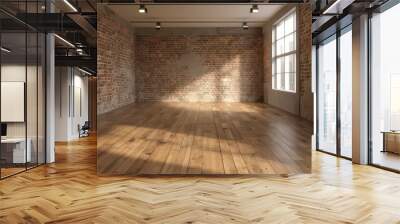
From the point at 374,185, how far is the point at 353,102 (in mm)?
2484

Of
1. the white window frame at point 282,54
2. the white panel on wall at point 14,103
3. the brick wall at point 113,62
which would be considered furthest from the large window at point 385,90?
the white panel on wall at point 14,103

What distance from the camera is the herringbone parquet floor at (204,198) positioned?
14.5 feet

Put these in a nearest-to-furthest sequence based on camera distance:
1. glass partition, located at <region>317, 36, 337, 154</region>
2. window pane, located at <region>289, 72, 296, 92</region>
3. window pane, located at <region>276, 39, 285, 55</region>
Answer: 1. window pane, located at <region>289, 72, 296, 92</region>
2. window pane, located at <region>276, 39, 285, 55</region>
3. glass partition, located at <region>317, 36, 337, 154</region>

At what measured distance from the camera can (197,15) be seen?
4992 mm

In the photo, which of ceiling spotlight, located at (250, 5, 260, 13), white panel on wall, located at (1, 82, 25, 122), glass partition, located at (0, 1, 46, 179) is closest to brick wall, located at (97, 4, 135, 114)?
ceiling spotlight, located at (250, 5, 260, 13)

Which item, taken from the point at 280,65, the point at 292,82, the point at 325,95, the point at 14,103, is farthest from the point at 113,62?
the point at 14,103

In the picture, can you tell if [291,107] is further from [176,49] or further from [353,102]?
[353,102]

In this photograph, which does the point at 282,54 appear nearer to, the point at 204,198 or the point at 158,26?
the point at 158,26

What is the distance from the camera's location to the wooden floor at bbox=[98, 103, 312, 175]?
16.3 feet

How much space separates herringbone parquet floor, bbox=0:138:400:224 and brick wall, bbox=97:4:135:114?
1097 millimetres

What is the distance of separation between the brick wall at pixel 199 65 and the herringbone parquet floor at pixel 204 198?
3.75ft

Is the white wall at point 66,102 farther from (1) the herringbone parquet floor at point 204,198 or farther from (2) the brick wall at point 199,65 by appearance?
(2) the brick wall at point 199,65

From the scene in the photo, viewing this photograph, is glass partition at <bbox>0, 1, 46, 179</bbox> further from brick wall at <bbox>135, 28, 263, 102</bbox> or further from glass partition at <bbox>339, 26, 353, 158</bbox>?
glass partition at <bbox>339, 26, 353, 158</bbox>

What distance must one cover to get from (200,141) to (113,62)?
4.54 ft
